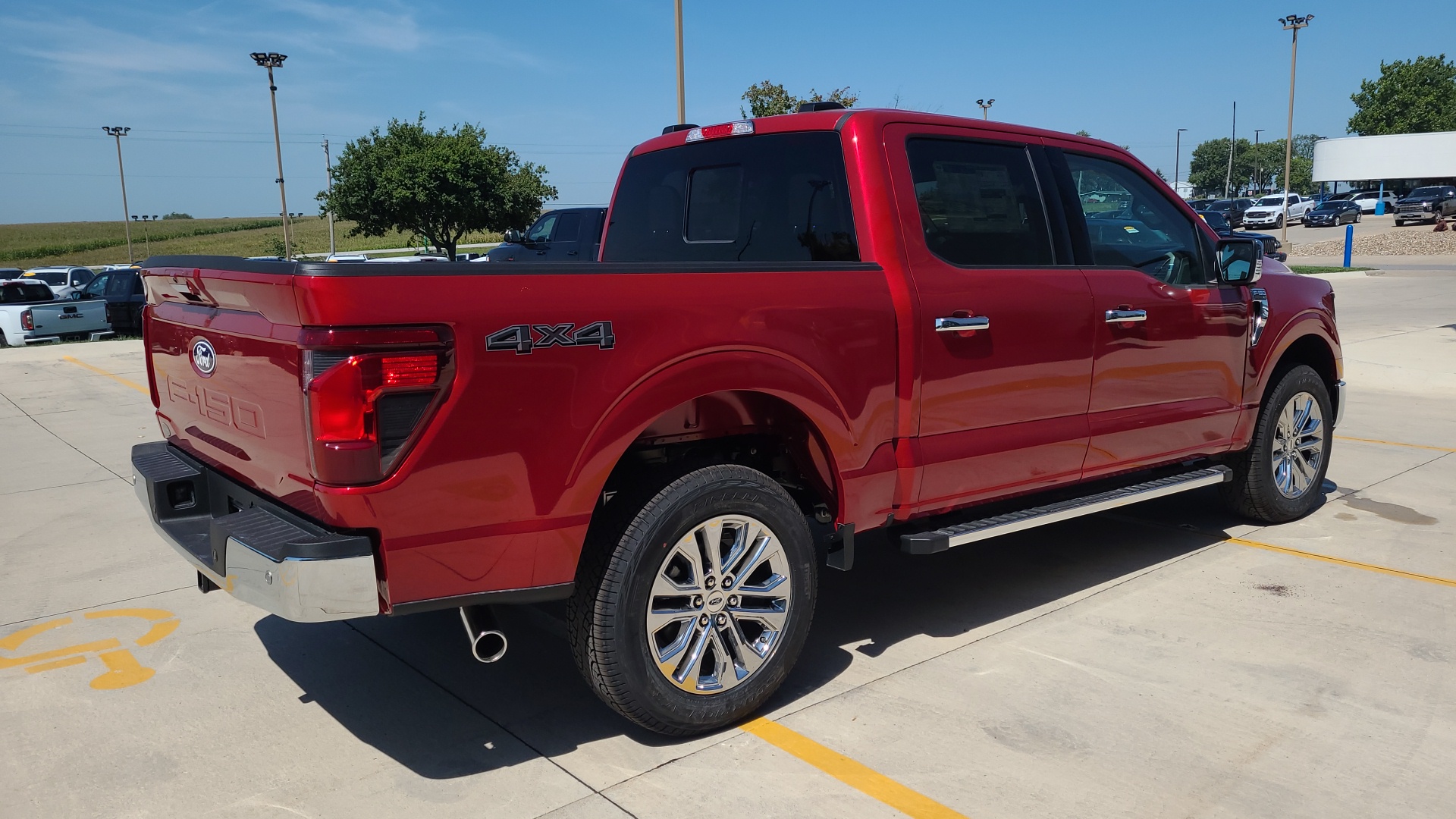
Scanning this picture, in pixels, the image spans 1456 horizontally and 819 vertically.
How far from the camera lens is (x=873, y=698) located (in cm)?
378

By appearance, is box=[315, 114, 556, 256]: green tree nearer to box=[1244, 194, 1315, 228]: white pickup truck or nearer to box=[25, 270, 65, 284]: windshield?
box=[25, 270, 65, 284]: windshield

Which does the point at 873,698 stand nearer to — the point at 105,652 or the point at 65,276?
the point at 105,652

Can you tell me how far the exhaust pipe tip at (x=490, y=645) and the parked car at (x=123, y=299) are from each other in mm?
20680

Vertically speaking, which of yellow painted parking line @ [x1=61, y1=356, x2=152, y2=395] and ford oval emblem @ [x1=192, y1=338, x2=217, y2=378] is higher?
ford oval emblem @ [x1=192, y1=338, x2=217, y2=378]

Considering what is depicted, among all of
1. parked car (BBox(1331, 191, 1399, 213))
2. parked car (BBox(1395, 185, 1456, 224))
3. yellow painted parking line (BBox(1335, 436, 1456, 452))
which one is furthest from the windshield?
parked car (BBox(1331, 191, 1399, 213))

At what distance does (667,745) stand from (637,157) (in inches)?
108

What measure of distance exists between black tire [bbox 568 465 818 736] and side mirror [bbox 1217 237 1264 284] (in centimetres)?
286

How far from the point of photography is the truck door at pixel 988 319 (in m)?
3.96

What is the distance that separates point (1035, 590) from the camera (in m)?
4.96

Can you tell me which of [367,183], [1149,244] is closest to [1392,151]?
Answer: [367,183]

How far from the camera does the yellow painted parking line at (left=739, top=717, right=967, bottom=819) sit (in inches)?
119

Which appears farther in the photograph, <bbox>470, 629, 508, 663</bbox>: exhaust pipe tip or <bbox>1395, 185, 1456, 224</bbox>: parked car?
<bbox>1395, 185, 1456, 224</bbox>: parked car

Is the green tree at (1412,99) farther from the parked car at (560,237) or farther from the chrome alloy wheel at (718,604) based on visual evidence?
the chrome alloy wheel at (718,604)

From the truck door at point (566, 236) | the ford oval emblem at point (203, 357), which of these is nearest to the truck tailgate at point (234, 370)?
the ford oval emblem at point (203, 357)
